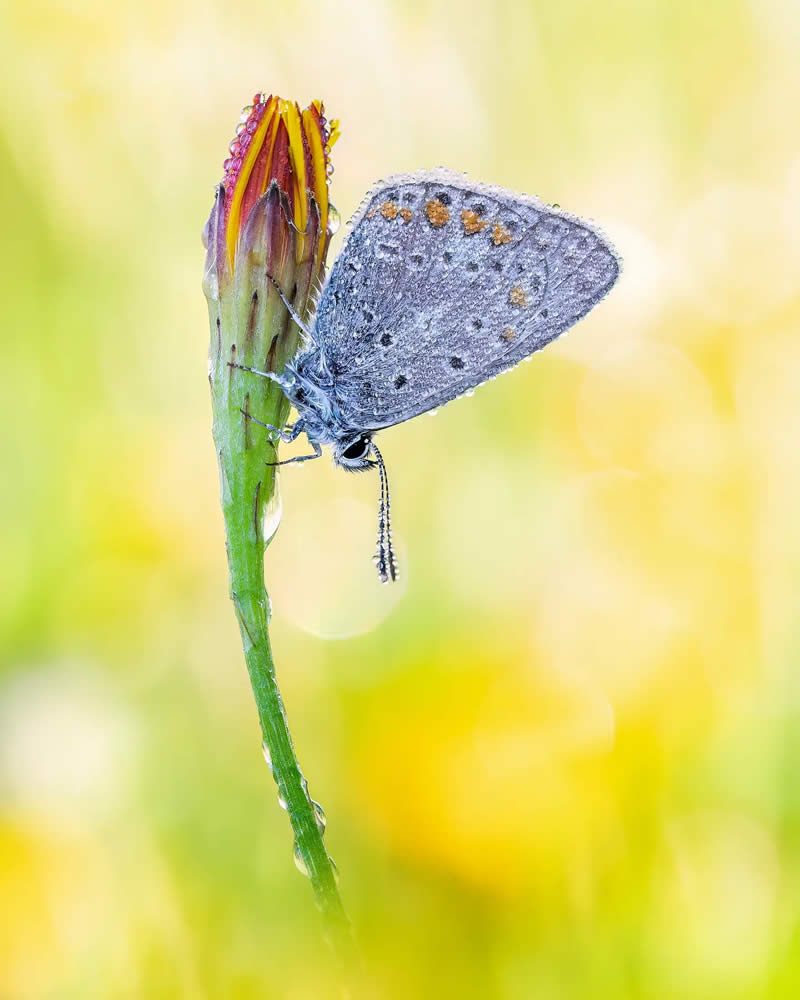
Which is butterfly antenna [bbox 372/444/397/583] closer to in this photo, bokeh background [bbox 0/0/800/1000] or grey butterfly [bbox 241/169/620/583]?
grey butterfly [bbox 241/169/620/583]

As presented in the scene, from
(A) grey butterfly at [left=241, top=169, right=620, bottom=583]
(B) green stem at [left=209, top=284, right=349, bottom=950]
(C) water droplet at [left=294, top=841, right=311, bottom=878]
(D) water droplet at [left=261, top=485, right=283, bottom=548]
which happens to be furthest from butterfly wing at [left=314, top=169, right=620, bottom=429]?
(C) water droplet at [left=294, top=841, right=311, bottom=878]

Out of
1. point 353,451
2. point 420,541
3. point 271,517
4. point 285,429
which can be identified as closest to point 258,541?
point 271,517

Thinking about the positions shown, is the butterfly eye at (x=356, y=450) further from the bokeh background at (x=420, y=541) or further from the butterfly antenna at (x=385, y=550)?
the bokeh background at (x=420, y=541)

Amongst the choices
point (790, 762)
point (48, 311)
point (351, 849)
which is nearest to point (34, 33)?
point (48, 311)

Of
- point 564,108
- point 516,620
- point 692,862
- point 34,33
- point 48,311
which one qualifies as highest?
point 34,33

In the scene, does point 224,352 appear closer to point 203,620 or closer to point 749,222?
point 203,620

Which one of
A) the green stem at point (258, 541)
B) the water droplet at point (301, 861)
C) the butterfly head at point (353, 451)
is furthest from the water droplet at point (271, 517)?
the water droplet at point (301, 861)
